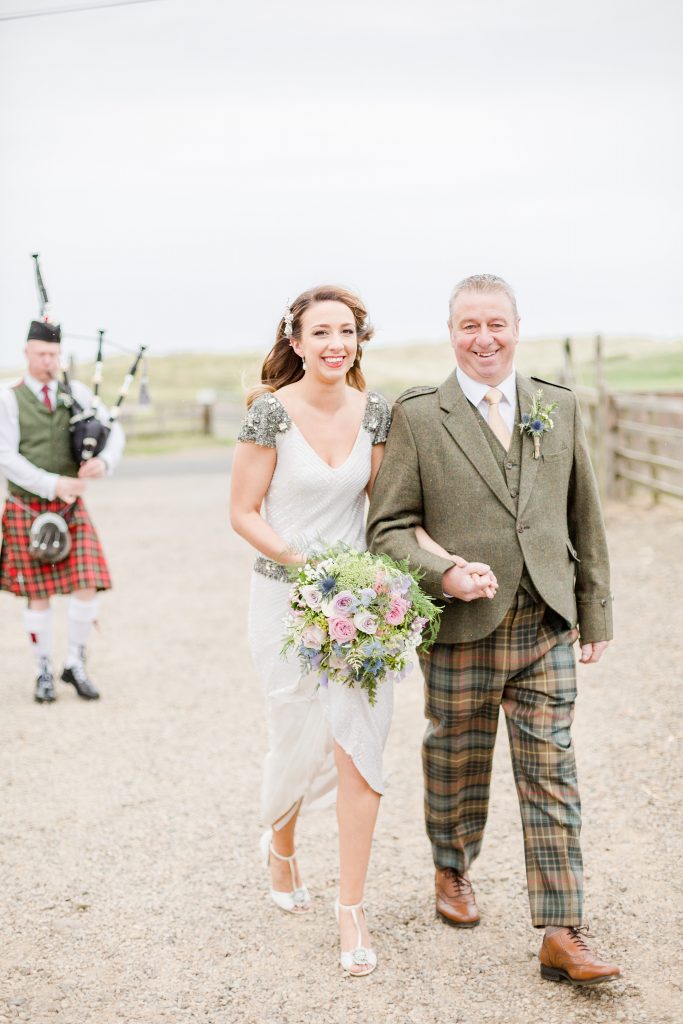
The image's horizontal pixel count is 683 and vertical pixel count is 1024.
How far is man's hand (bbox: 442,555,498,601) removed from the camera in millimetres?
3262

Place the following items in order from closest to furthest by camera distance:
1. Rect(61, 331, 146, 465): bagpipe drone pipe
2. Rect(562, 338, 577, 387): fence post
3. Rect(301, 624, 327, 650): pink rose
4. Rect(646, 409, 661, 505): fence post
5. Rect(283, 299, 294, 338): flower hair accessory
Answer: Rect(301, 624, 327, 650): pink rose → Rect(283, 299, 294, 338): flower hair accessory → Rect(61, 331, 146, 465): bagpipe drone pipe → Rect(646, 409, 661, 505): fence post → Rect(562, 338, 577, 387): fence post

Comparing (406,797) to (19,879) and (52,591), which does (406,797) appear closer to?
(19,879)

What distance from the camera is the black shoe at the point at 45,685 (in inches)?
261

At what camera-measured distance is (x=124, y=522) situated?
15.1 meters

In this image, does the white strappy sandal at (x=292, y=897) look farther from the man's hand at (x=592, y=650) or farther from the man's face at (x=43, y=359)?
the man's face at (x=43, y=359)

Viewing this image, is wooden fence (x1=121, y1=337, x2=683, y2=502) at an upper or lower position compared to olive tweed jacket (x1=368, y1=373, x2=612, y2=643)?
lower

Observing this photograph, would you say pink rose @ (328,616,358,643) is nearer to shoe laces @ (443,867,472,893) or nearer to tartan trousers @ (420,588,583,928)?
tartan trousers @ (420,588,583,928)

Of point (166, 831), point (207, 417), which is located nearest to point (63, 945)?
point (166, 831)

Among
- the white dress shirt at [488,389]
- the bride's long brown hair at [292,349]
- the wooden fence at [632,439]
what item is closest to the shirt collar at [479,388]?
the white dress shirt at [488,389]

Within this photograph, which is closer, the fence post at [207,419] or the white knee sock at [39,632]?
the white knee sock at [39,632]

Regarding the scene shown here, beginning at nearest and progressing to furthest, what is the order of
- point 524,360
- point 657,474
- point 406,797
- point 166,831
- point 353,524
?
point 353,524 < point 166,831 < point 406,797 < point 657,474 < point 524,360

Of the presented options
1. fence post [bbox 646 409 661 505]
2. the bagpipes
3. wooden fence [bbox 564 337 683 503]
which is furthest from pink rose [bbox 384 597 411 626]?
fence post [bbox 646 409 661 505]

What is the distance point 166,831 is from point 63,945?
101cm

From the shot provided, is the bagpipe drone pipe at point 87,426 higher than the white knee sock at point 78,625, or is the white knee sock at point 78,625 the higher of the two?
A: the bagpipe drone pipe at point 87,426
